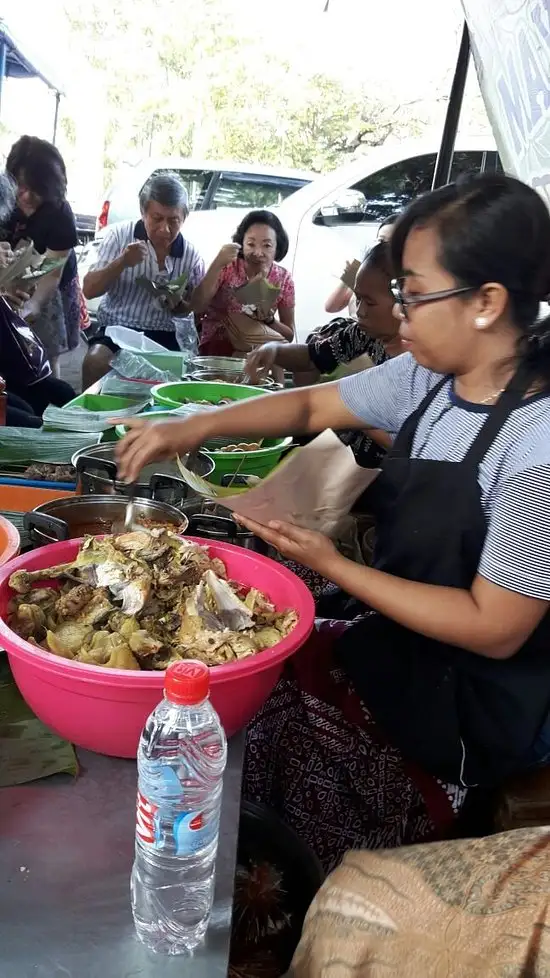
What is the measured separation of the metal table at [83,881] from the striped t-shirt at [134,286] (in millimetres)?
3631

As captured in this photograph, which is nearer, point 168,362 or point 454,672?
point 454,672

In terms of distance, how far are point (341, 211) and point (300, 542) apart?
539cm

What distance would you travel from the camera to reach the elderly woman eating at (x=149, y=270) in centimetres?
429

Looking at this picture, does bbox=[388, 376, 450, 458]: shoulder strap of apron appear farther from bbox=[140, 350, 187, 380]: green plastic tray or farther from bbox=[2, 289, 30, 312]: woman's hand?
bbox=[2, 289, 30, 312]: woman's hand

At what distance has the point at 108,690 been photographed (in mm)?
973

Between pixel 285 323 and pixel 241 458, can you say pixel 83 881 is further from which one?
pixel 285 323

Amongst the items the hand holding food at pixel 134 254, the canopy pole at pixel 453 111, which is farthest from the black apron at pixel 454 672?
the hand holding food at pixel 134 254

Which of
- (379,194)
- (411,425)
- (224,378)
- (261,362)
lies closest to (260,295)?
(261,362)

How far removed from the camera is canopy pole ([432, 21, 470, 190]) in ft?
13.5

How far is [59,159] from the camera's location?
Result: 15.1ft

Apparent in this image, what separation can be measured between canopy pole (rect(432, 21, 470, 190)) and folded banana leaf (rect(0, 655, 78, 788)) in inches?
145

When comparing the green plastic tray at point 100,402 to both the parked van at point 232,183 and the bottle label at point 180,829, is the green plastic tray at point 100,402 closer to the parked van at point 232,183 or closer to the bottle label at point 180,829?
the bottle label at point 180,829

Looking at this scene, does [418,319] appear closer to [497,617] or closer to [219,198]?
[497,617]

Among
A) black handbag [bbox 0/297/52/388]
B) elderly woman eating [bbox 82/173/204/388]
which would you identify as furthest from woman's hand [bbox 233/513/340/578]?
elderly woman eating [bbox 82/173/204/388]
